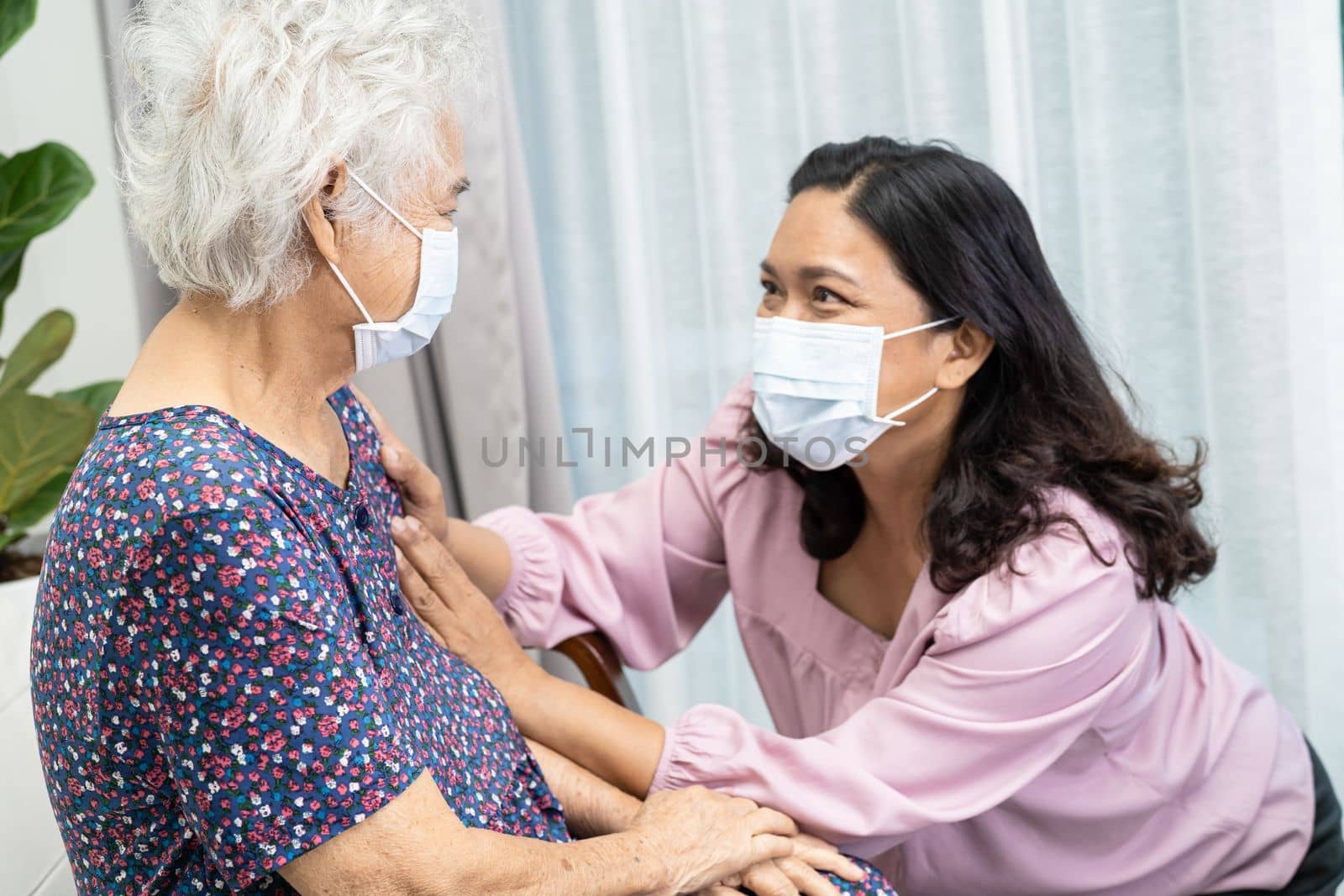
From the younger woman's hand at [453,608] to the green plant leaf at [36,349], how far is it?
0.85 meters

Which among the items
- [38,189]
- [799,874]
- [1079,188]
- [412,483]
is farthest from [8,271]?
[1079,188]

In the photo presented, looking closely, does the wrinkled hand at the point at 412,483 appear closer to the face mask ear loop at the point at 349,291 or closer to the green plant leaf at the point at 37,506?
the face mask ear loop at the point at 349,291

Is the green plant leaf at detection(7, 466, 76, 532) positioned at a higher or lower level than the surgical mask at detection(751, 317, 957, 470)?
lower

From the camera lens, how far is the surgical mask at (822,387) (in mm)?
1454

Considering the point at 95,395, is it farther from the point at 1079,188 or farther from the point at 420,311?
the point at 1079,188

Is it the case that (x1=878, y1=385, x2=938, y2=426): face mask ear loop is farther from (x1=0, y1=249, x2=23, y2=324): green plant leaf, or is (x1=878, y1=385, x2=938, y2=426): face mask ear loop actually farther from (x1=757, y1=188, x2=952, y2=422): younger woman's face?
(x1=0, y1=249, x2=23, y2=324): green plant leaf

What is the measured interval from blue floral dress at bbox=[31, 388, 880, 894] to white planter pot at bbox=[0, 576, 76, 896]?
248 millimetres

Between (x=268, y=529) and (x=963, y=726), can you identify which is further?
(x=963, y=726)

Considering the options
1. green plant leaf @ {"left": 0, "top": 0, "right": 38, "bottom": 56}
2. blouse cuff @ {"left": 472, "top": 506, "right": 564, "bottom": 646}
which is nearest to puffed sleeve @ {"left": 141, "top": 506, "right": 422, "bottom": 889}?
blouse cuff @ {"left": 472, "top": 506, "right": 564, "bottom": 646}

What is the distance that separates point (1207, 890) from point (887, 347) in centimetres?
81

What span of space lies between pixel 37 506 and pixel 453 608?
3.04 ft

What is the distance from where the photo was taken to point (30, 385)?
6.20 ft

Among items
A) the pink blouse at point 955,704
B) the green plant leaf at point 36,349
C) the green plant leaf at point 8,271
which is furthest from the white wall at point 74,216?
the pink blouse at point 955,704

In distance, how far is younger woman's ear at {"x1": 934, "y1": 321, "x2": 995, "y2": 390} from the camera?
1489 mm
